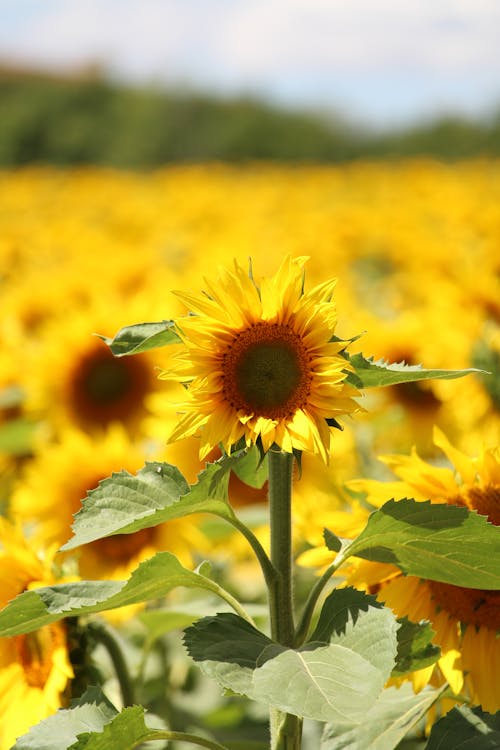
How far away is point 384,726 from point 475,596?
15 cm

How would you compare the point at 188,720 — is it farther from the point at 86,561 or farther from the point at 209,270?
the point at 209,270

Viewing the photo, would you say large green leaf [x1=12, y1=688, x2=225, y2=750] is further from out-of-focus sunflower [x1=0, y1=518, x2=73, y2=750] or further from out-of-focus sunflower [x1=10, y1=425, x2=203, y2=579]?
out-of-focus sunflower [x1=10, y1=425, x2=203, y2=579]

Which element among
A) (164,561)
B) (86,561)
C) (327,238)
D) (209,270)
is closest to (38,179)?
(327,238)

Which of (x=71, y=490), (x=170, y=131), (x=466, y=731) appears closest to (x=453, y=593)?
(x=466, y=731)

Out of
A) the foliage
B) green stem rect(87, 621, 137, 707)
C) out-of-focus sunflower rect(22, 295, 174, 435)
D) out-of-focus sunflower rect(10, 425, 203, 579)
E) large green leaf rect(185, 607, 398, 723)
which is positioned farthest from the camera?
the foliage

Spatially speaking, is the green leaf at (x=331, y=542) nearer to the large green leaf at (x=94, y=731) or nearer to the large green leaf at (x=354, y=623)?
the large green leaf at (x=354, y=623)

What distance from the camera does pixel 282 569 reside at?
85 centimetres

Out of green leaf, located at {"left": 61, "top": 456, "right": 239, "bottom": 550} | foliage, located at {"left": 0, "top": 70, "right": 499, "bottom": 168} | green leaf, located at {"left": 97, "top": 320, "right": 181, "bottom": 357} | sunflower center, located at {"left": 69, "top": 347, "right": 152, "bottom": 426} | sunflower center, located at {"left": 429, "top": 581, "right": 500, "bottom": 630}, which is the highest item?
foliage, located at {"left": 0, "top": 70, "right": 499, "bottom": 168}

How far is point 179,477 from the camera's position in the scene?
839 mm

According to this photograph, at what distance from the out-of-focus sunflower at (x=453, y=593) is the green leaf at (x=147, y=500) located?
8.1 inches

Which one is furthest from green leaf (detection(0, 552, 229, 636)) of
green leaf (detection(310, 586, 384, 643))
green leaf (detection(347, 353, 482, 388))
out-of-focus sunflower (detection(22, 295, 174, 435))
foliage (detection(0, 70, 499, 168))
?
foliage (detection(0, 70, 499, 168))

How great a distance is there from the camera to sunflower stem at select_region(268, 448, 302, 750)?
829 millimetres

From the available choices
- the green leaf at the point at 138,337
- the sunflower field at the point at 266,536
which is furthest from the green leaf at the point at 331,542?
the green leaf at the point at 138,337

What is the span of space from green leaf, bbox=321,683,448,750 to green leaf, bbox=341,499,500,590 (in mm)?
190
